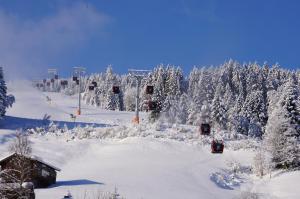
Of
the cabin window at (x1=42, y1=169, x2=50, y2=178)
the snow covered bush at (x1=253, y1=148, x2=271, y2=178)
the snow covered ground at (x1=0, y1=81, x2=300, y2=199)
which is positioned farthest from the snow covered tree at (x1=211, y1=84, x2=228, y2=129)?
the cabin window at (x1=42, y1=169, x2=50, y2=178)

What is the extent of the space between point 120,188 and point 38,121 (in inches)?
1606

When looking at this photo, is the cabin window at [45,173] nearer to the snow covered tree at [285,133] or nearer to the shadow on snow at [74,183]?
the shadow on snow at [74,183]

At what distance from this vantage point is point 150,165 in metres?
62.1

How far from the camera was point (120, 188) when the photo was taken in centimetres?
5006

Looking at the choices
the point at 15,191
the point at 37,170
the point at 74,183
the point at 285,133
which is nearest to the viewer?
the point at 15,191

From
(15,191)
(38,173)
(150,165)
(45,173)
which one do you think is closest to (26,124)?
Answer: (150,165)

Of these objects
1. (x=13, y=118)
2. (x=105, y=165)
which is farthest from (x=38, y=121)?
(x=105, y=165)

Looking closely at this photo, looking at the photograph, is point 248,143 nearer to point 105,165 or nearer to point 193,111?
point 105,165

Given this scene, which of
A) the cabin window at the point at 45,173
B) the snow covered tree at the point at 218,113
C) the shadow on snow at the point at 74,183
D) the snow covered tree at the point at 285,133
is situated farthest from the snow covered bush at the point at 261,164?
the snow covered tree at the point at 218,113

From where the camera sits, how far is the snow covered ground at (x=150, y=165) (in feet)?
172

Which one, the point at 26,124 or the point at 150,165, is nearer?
the point at 150,165

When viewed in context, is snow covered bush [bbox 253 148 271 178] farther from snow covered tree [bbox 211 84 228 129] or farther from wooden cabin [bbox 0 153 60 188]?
snow covered tree [bbox 211 84 228 129]

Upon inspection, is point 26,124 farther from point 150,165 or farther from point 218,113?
point 218,113

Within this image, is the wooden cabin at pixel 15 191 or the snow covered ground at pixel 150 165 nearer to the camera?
the wooden cabin at pixel 15 191
